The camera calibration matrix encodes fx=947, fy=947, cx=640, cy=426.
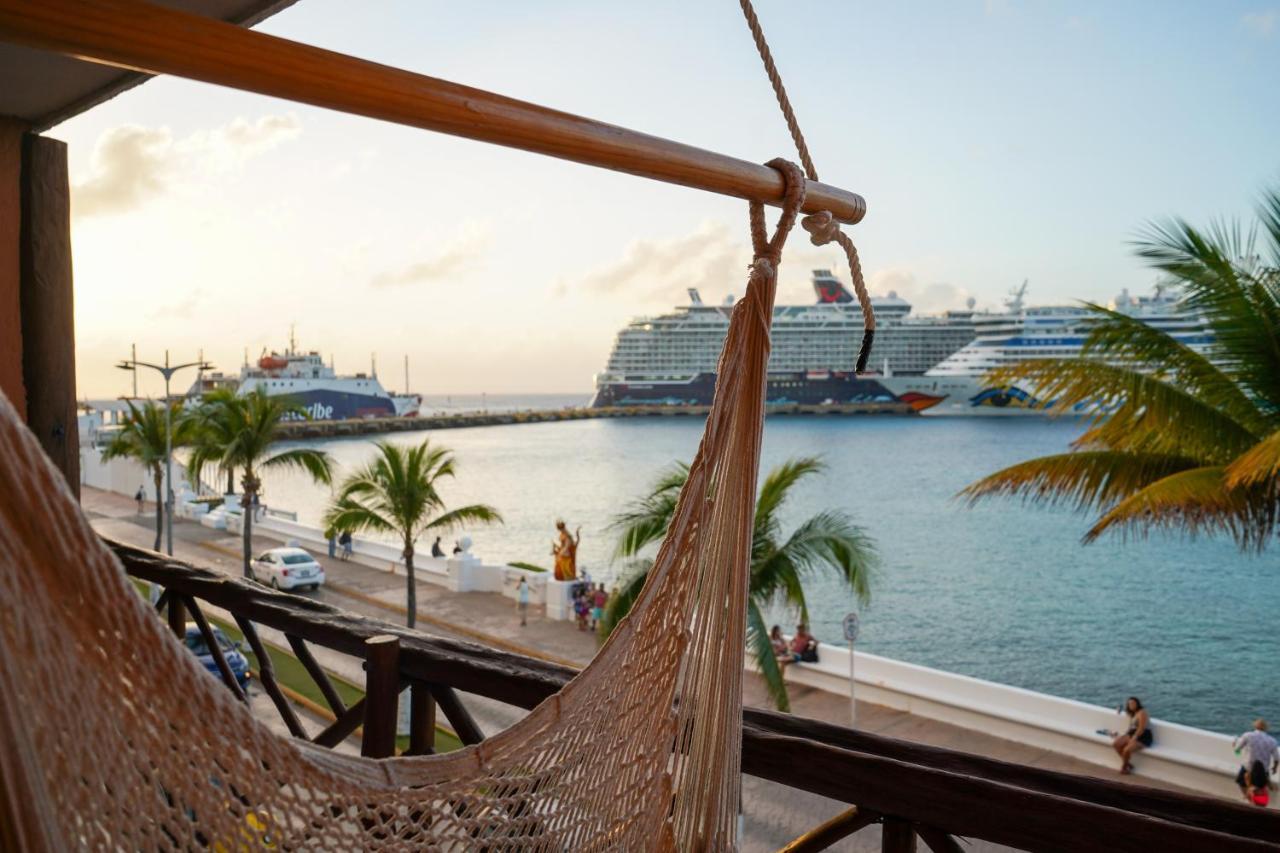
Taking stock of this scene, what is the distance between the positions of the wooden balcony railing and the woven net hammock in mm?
125

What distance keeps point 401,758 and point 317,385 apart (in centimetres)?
4555

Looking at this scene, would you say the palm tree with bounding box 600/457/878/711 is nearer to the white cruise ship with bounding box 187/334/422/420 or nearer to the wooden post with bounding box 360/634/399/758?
the wooden post with bounding box 360/634/399/758

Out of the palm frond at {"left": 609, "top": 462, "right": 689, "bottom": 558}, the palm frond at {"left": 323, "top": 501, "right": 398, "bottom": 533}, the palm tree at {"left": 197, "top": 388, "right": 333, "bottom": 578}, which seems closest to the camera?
the palm frond at {"left": 609, "top": 462, "right": 689, "bottom": 558}

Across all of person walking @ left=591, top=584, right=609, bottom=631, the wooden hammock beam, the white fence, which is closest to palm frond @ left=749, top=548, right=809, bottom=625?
the white fence

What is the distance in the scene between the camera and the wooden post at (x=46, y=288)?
1.48 meters

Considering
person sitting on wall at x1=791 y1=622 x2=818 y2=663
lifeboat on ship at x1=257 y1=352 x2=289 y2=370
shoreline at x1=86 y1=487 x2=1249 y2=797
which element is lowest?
shoreline at x1=86 y1=487 x2=1249 y2=797

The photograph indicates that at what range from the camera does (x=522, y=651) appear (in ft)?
31.6

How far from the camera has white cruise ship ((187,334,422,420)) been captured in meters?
40.6

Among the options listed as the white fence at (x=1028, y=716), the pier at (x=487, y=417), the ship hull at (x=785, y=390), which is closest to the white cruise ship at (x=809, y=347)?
the ship hull at (x=785, y=390)

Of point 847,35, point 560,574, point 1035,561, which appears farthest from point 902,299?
point 847,35

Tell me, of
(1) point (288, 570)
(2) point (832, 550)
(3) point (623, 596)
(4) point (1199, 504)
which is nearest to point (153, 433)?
(1) point (288, 570)

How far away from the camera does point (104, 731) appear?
1.81 ft

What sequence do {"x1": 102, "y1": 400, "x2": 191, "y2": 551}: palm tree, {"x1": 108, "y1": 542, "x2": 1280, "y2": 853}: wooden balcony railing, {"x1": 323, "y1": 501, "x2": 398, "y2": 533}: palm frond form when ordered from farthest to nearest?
{"x1": 102, "y1": 400, "x2": 191, "y2": 551}: palm tree < {"x1": 323, "y1": 501, "x2": 398, "y2": 533}: palm frond < {"x1": 108, "y1": 542, "x2": 1280, "y2": 853}: wooden balcony railing

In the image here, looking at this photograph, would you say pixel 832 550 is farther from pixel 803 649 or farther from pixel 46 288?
pixel 46 288
